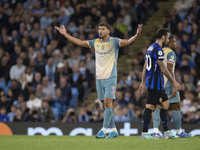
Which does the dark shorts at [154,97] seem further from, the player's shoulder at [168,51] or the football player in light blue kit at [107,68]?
the player's shoulder at [168,51]

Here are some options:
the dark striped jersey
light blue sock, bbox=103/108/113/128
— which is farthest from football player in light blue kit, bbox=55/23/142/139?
the dark striped jersey

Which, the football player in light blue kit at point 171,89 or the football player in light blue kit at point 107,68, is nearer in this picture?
the football player in light blue kit at point 107,68

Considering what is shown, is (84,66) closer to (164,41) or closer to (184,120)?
Answer: (184,120)

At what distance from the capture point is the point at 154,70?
896cm

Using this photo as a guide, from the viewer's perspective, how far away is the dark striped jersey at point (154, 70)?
8852mm

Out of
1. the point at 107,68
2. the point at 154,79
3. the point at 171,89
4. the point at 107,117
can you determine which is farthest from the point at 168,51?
the point at 107,117

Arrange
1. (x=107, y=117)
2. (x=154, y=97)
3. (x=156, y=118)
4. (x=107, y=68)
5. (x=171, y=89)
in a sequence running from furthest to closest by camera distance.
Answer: (x=171, y=89)
(x=156, y=118)
(x=107, y=68)
(x=107, y=117)
(x=154, y=97)

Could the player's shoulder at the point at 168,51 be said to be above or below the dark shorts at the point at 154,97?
above

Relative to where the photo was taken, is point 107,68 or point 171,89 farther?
point 171,89

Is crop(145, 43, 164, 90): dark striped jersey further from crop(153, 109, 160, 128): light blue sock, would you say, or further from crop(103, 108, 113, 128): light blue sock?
crop(103, 108, 113, 128): light blue sock

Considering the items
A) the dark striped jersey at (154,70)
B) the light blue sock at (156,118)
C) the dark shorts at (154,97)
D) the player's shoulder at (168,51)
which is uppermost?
the player's shoulder at (168,51)

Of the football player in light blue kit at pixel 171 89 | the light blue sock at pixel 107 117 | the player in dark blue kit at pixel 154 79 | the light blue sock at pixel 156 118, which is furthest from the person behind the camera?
the football player in light blue kit at pixel 171 89

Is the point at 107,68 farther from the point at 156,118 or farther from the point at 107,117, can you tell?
the point at 156,118

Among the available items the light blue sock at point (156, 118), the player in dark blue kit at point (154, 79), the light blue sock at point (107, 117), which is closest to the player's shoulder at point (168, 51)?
the player in dark blue kit at point (154, 79)
